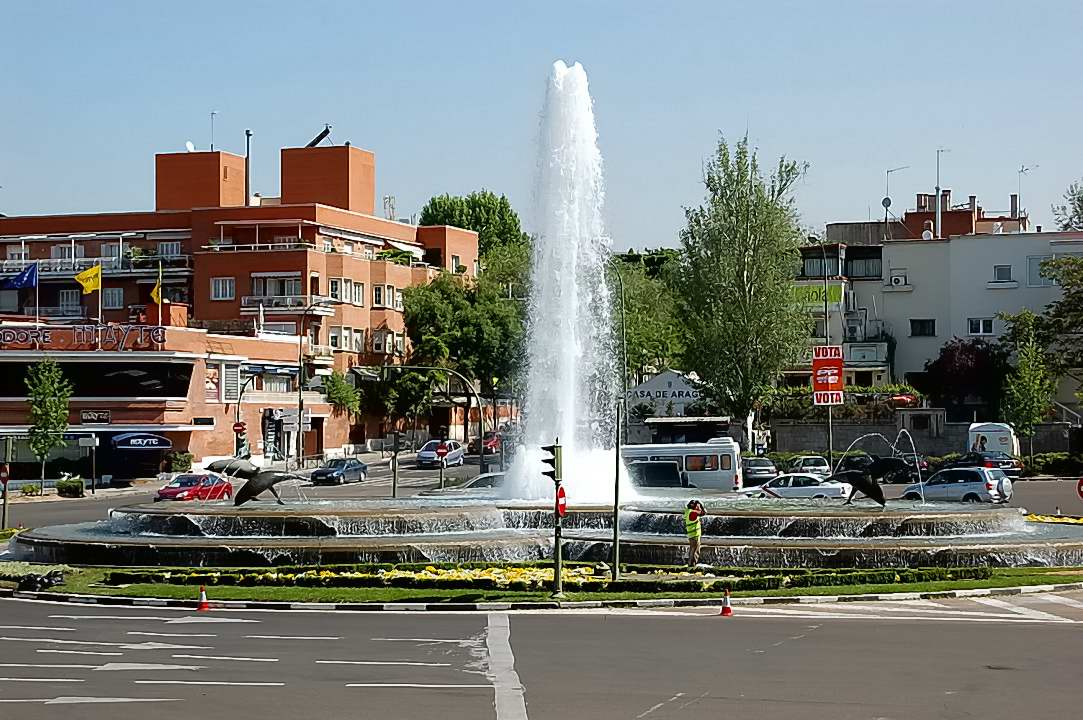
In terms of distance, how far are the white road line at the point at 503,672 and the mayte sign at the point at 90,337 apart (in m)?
58.0

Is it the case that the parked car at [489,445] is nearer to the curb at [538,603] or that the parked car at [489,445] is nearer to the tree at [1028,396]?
the tree at [1028,396]

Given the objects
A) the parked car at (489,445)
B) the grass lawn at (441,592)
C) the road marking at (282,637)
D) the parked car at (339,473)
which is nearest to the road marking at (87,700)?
the road marking at (282,637)

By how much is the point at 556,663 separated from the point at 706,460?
123 ft

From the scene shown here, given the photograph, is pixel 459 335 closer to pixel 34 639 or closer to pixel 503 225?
pixel 503 225

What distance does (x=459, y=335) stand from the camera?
10481cm

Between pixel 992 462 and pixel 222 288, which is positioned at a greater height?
pixel 222 288

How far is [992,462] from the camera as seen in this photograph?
69.1 meters

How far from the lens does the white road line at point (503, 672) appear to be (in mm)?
17375

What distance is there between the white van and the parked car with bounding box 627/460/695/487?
2458 millimetres

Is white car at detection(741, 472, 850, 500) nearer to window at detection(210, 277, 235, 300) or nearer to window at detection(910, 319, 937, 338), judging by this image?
window at detection(910, 319, 937, 338)

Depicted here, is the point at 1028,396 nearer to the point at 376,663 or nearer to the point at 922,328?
the point at 922,328

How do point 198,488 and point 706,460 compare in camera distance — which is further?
point 198,488

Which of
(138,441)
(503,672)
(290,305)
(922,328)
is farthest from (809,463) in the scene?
(503,672)

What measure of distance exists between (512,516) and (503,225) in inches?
4442
